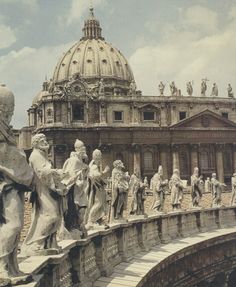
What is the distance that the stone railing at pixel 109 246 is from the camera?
6.30 meters

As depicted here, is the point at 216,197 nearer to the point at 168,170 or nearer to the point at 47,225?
the point at 47,225

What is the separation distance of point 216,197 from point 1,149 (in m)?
17.0

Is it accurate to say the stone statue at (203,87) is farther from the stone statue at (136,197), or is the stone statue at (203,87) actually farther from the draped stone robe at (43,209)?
the draped stone robe at (43,209)

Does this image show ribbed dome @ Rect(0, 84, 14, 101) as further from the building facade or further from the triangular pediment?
the triangular pediment

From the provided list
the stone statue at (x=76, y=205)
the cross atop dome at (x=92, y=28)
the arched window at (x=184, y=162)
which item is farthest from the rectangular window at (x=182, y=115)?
the stone statue at (x=76, y=205)

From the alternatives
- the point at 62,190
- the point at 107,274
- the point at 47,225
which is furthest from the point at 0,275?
the point at 107,274

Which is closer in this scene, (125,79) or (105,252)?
(105,252)

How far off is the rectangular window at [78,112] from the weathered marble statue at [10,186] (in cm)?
5273

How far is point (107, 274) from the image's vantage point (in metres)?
9.63

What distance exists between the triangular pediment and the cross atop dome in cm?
3721

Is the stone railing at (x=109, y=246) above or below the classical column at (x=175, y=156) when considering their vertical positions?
below

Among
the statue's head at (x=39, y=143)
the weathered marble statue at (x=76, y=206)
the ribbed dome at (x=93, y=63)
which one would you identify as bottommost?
the weathered marble statue at (x=76, y=206)

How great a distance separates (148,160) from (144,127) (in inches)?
169

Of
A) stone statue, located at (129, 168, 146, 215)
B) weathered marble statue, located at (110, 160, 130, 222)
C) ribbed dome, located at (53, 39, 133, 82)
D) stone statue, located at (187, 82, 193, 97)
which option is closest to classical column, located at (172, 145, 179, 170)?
stone statue, located at (187, 82, 193, 97)
